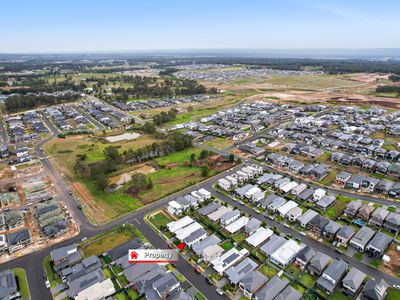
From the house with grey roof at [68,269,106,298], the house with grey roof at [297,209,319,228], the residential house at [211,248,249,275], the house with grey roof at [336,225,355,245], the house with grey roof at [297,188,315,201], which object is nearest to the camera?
the house with grey roof at [68,269,106,298]

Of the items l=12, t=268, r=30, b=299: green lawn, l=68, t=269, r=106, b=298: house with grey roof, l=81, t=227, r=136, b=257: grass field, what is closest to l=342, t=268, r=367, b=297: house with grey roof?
l=68, t=269, r=106, b=298: house with grey roof

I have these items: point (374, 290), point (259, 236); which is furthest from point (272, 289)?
point (374, 290)

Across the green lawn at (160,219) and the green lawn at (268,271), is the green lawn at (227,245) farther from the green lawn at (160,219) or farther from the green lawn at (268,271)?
the green lawn at (160,219)

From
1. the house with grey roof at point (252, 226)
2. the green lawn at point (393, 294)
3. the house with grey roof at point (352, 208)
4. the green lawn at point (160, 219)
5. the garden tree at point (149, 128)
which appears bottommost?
the green lawn at point (393, 294)

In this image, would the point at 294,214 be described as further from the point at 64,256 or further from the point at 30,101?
the point at 30,101

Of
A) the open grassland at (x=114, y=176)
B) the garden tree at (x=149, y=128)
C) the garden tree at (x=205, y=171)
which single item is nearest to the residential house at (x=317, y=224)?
the garden tree at (x=205, y=171)

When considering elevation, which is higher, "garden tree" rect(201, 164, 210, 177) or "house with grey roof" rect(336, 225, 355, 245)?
"garden tree" rect(201, 164, 210, 177)

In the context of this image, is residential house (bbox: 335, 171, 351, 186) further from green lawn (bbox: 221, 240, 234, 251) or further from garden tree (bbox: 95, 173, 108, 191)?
garden tree (bbox: 95, 173, 108, 191)

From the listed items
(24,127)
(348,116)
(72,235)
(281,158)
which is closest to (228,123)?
(281,158)
